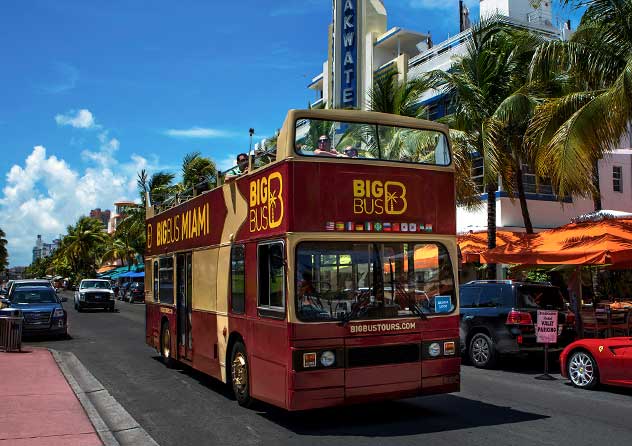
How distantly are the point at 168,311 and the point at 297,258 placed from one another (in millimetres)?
6191

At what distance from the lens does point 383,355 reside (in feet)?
24.8

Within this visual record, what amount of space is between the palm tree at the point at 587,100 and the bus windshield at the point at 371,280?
6.85 meters

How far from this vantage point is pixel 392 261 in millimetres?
7805

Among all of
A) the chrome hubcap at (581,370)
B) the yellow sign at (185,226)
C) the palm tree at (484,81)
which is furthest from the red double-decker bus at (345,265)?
the palm tree at (484,81)

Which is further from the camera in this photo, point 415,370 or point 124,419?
point 124,419

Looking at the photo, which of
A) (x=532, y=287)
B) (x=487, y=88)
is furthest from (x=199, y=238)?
(x=487, y=88)

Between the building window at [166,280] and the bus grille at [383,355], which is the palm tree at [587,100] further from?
the building window at [166,280]

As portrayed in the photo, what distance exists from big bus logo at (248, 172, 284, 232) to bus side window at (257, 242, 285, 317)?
28 cm

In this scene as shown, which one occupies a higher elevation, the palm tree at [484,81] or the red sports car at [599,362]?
the palm tree at [484,81]

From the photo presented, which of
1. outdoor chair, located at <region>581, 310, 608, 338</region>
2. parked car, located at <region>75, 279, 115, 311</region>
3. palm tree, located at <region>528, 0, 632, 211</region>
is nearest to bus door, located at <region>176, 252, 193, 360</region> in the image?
palm tree, located at <region>528, 0, 632, 211</region>

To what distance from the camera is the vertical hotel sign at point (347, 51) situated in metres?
31.1

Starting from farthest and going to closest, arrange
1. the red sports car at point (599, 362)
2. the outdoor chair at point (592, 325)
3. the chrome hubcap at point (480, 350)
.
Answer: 1. the outdoor chair at point (592, 325)
2. the chrome hubcap at point (480, 350)
3. the red sports car at point (599, 362)

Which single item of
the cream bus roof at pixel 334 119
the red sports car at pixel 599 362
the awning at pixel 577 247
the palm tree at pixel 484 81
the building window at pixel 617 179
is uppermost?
the palm tree at pixel 484 81

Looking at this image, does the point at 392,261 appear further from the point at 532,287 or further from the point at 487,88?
the point at 487,88
